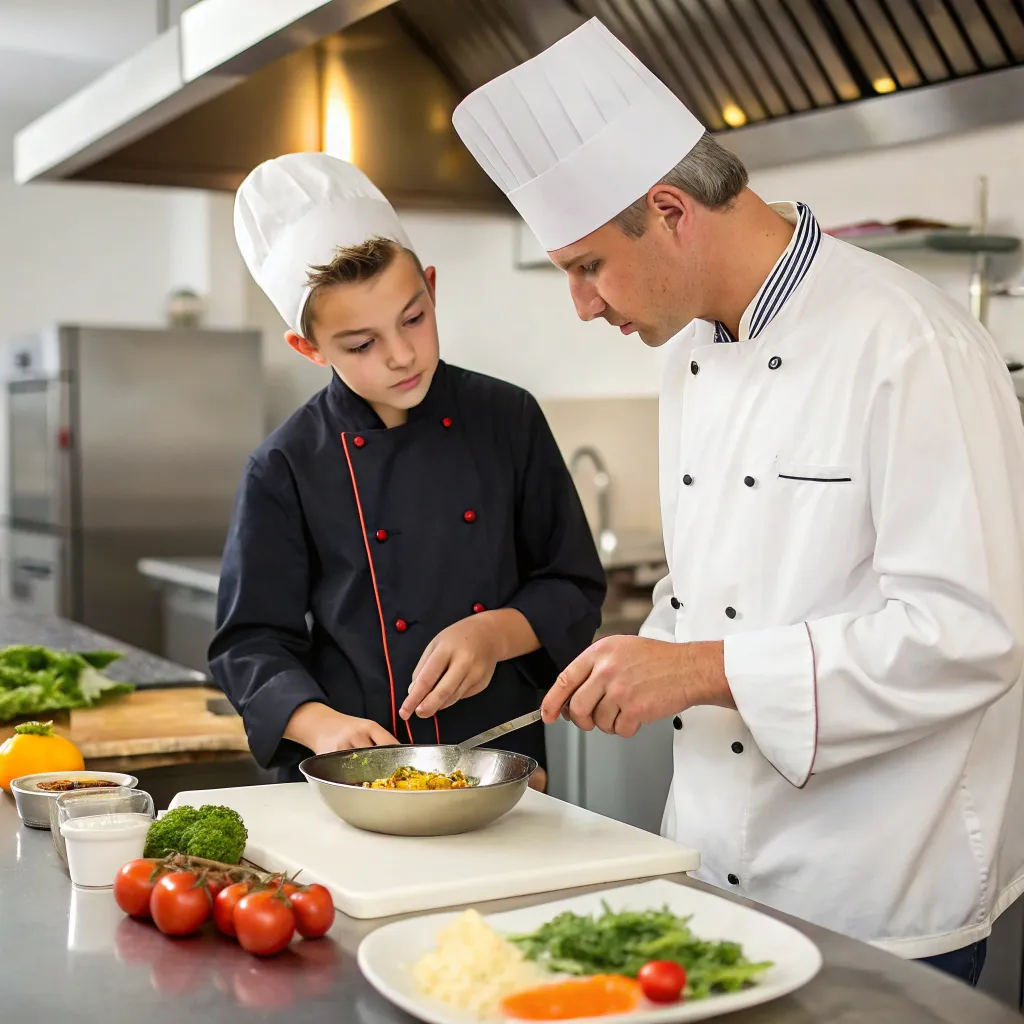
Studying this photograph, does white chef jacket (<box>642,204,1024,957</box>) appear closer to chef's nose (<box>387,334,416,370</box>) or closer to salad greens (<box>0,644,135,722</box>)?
chef's nose (<box>387,334,416,370</box>)

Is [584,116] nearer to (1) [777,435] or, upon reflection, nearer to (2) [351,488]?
(1) [777,435]

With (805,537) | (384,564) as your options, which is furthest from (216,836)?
(805,537)

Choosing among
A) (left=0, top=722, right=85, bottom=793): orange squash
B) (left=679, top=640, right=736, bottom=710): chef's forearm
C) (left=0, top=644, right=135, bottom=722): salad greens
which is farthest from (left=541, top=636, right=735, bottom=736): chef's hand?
(left=0, top=644, right=135, bottom=722): salad greens

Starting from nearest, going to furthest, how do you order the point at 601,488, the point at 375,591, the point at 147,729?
1. the point at 375,591
2. the point at 147,729
3. the point at 601,488

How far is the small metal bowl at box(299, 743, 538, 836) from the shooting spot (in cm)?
131

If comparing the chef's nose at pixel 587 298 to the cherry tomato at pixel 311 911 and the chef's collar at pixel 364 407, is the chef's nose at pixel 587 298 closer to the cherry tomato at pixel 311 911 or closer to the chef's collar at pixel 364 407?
the chef's collar at pixel 364 407

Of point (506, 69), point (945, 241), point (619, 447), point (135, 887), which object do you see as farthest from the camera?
point (619, 447)

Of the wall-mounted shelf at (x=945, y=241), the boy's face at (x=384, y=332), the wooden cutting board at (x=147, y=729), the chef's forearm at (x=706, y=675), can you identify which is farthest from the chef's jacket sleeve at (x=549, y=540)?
the wall-mounted shelf at (x=945, y=241)

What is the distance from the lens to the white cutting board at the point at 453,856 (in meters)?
1.19

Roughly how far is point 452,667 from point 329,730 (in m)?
0.16

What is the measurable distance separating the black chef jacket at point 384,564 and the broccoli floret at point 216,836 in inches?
13.6

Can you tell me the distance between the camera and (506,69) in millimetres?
2631

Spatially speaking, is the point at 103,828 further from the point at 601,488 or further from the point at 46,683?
the point at 601,488

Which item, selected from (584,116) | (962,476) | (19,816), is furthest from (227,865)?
(584,116)
